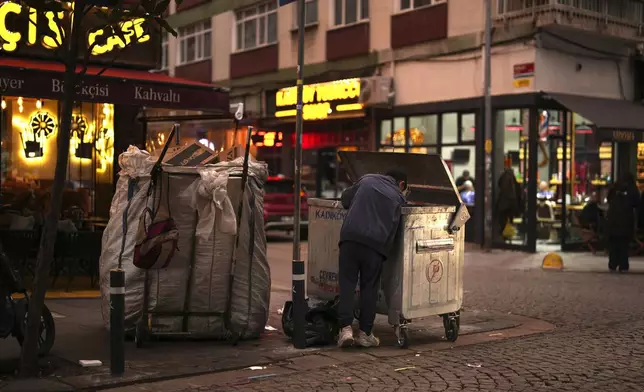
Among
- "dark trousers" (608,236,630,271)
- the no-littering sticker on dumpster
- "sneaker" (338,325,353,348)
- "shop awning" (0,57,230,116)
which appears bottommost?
"sneaker" (338,325,353,348)

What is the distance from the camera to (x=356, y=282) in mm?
7645

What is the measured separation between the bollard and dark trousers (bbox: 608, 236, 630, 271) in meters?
10.7

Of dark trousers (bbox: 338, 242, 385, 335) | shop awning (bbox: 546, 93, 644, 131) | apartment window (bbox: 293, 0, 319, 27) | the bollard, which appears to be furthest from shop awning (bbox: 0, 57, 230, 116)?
apartment window (bbox: 293, 0, 319, 27)

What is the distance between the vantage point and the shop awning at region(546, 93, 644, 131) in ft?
55.0

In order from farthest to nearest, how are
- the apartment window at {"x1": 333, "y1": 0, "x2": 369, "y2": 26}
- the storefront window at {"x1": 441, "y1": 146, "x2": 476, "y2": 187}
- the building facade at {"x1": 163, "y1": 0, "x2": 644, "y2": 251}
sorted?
the apartment window at {"x1": 333, "y1": 0, "x2": 369, "y2": 26}
the storefront window at {"x1": 441, "y1": 146, "x2": 476, "y2": 187}
the building facade at {"x1": 163, "y1": 0, "x2": 644, "y2": 251}

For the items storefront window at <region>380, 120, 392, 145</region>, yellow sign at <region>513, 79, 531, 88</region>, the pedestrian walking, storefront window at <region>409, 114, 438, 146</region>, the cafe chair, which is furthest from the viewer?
storefront window at <region>380, 120, 392, 145</region>

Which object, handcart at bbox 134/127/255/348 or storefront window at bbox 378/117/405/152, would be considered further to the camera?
storefront window at bbox 378/117/405/152

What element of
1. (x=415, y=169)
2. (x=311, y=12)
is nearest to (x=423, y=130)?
(x=311, y=12)

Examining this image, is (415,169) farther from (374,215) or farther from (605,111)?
(605,111)

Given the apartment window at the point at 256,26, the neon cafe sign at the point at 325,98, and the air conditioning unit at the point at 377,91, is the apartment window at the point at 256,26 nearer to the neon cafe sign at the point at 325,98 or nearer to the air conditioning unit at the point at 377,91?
the neon cafe sign at the point at 325,98

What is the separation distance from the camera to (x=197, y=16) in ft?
96.9

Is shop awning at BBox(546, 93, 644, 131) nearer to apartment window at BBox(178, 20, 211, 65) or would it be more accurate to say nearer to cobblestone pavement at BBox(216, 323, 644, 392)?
cobblestone pavement at BBox(216, 323, 644, 392)

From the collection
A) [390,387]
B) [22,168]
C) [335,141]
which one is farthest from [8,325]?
[335,141]

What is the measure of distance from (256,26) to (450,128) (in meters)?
9.55
